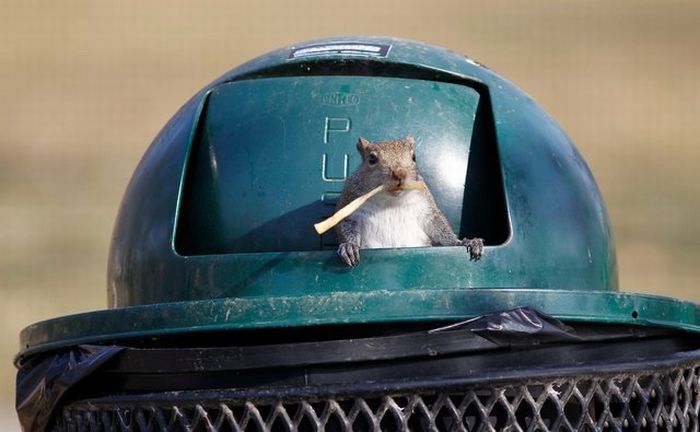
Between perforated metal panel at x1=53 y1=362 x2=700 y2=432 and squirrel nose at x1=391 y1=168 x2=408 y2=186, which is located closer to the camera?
perforated metal panel at x1=53 y1=362 x2=700 y2=432

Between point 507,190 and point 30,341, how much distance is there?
Answer: 1205mm

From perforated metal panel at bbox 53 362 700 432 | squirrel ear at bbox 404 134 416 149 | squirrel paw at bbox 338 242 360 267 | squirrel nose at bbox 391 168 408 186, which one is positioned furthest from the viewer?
squirrel nose at bbox 391 168 408 186

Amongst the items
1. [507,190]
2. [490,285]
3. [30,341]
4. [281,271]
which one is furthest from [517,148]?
[30,341]

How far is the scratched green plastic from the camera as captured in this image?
12.0ft

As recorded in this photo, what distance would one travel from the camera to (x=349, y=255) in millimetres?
3648

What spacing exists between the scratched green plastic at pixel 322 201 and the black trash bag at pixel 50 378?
39mm

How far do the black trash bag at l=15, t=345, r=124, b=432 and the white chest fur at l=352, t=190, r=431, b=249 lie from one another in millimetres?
1010

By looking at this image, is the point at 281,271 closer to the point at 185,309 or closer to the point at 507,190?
the point at 185,309

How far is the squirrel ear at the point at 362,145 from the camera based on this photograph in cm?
405

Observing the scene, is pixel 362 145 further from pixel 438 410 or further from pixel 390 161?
pixel 438 410

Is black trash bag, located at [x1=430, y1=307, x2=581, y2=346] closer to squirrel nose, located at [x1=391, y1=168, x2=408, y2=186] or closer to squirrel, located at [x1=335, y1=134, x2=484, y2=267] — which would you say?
squirrel, located at [x1=335, y1=134, x2=484, y2=267]

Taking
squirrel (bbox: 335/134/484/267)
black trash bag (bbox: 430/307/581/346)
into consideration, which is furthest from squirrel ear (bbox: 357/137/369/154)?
black trash bag (bbox: 430/307/581/346)

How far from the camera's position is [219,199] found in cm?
404

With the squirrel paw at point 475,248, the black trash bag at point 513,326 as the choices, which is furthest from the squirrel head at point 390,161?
the black trash bag at point 513,326
